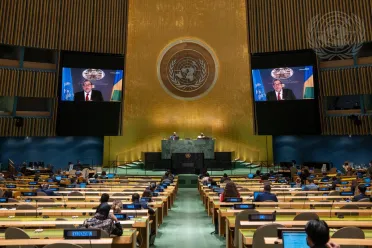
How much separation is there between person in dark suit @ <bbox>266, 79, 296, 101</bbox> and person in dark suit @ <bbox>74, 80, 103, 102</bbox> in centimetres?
990

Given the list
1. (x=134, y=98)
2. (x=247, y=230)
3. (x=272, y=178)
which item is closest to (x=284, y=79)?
(x=272, y=178)

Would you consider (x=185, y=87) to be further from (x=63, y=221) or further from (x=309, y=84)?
(x=63, y=221)

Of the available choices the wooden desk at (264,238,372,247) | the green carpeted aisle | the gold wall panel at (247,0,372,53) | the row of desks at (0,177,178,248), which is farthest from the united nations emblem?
the wooden desk at (264,238,372,247)

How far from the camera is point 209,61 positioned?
22.0 metres

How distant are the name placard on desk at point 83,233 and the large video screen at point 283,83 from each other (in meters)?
16.8

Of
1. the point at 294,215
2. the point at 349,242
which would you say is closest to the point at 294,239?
the point at 349,242

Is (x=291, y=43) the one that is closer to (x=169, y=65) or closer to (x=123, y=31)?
(x=169, y=65)

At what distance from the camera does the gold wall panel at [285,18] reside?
60.5 feet

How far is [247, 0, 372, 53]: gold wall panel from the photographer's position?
18.5 metres

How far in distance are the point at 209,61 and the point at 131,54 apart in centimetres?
521

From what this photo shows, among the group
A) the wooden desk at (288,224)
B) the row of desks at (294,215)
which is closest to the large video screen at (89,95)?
the row of desks at (294,215)

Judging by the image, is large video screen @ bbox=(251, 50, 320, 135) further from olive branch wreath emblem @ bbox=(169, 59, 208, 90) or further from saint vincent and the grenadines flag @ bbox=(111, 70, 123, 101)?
saint vincent and the grenadines flag @ bbox=(111, 70, 123, 101)

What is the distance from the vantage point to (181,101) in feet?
72.2

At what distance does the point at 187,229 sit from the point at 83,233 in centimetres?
471
